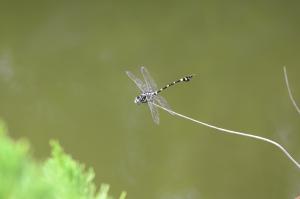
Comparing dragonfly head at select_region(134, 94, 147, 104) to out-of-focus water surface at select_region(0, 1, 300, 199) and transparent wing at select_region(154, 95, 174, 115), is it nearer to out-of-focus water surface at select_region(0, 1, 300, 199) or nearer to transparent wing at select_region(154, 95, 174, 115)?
transparent wing at select_region(154, 95, 174, 115)

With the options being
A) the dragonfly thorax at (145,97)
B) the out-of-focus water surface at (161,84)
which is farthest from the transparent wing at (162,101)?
the out-of-focus water surface at (161,84)

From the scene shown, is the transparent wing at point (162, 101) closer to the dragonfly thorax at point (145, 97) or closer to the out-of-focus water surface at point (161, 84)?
the dragonfly thorax at point (145, 97)

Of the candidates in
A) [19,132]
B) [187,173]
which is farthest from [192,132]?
[19,132]

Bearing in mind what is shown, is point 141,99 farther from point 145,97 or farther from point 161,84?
point 161,84

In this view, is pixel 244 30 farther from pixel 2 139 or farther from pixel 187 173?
pixel 2 139

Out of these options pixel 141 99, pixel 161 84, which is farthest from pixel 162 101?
pixel 161 84

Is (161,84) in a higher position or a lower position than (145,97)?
higher

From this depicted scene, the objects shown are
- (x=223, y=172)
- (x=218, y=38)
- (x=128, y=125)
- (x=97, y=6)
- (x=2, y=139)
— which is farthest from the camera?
(x=97, y=6)

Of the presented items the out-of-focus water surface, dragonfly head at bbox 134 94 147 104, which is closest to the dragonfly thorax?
dragonfly head at bbox 134 94 147 104
